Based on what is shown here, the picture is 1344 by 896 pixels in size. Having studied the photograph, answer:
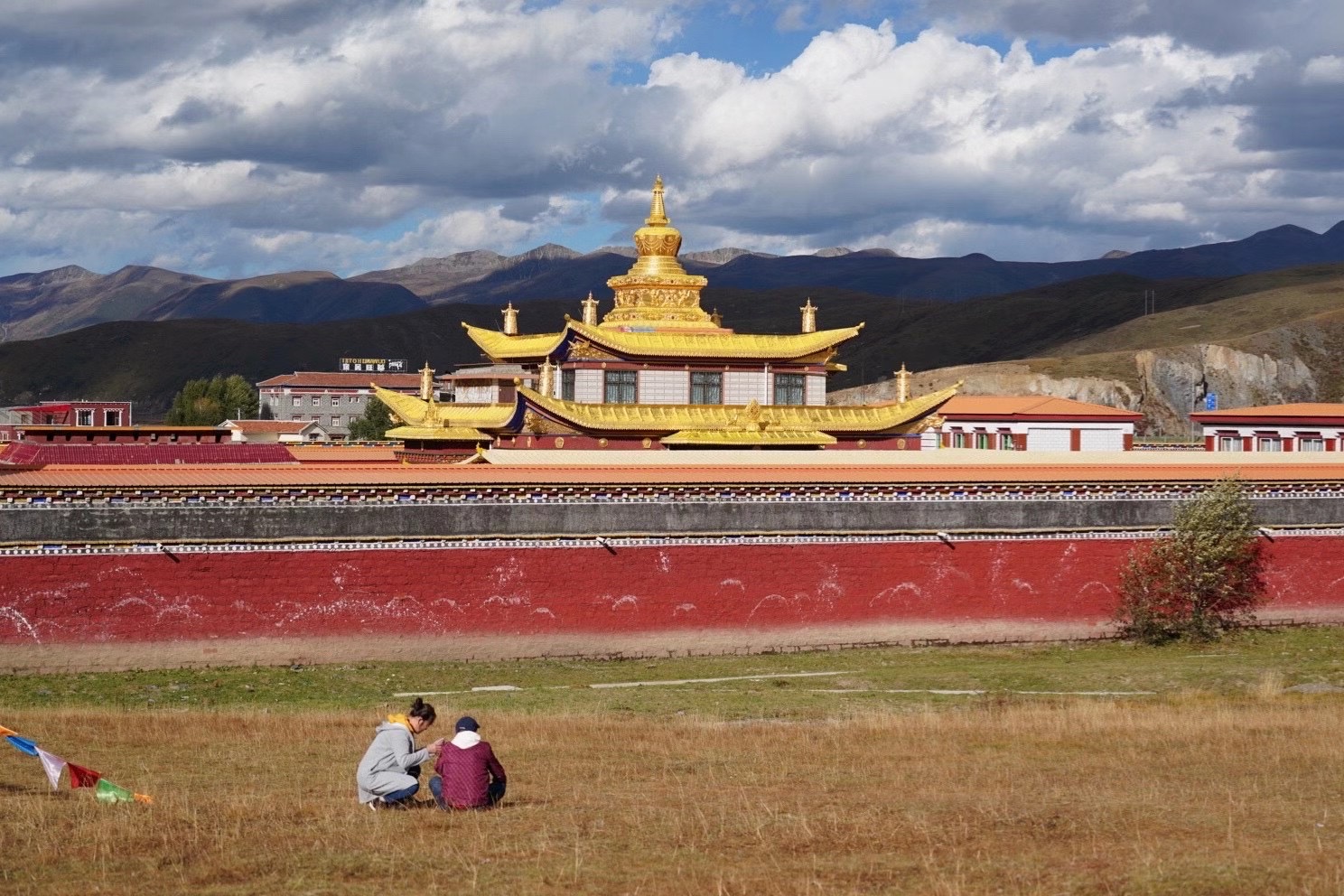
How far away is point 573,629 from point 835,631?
19.8ft

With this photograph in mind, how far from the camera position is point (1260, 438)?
71250 mm

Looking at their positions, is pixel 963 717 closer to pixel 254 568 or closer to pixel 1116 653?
pixel 1116 653

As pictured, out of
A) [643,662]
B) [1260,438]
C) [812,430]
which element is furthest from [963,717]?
[1260,438]

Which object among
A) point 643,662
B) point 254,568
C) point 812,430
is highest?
point 812,430

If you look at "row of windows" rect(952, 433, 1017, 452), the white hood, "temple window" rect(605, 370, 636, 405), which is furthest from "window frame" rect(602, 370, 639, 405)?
"row of windows" rect(952, 433, 1017, 452)

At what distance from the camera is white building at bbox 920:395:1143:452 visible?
7625 cm

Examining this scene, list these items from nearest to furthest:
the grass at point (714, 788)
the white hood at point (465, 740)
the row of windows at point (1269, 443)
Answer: the grass at point (714, 788) → the white hood at point (465, 740) → the row of windows at point (1269, 443)

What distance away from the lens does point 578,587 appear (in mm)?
34938

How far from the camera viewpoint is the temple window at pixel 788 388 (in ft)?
163

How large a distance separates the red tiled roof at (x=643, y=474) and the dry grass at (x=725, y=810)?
8.00 metres

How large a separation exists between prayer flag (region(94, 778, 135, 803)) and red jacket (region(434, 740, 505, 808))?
12.3ft

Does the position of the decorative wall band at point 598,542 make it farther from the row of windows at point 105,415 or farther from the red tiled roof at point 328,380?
the red tiled roof at point 328,380

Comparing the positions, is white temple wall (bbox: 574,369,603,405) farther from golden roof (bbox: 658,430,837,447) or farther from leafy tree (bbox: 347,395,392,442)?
leafy tree (bbox: 347,395,392,442)

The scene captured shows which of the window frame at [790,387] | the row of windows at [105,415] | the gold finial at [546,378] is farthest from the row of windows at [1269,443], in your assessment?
the row of windows at [105,415]
